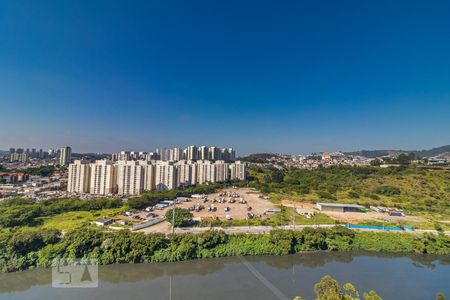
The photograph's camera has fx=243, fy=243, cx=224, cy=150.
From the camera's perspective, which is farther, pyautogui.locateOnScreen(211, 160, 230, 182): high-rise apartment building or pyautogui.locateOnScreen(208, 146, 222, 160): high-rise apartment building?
pyautogui.locateOnScreen(208, 146, 222, 160): high-rise apartment building

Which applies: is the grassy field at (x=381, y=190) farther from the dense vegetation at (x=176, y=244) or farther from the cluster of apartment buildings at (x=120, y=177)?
the cluster of apartment buildings at (x=120, y=177)

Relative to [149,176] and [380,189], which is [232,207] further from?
[380,189]

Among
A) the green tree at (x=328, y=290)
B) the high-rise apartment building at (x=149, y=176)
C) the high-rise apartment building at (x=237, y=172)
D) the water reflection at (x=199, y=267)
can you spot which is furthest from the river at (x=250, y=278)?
the high-rise apartment building at (x=237, y=172)

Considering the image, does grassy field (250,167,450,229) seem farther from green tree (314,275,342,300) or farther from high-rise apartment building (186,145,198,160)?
green tree (314,275,342,300)

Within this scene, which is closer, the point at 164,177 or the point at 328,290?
the point at 328,290

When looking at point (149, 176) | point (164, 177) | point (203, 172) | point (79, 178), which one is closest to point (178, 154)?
point (203, 172)

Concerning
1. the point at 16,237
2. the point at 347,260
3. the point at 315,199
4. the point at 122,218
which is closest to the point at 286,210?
the point at 315,199

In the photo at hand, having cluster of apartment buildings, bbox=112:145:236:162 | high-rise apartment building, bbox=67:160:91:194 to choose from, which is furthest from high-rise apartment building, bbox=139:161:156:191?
cluster of apartment buildings, bbox=112:145:236:162
